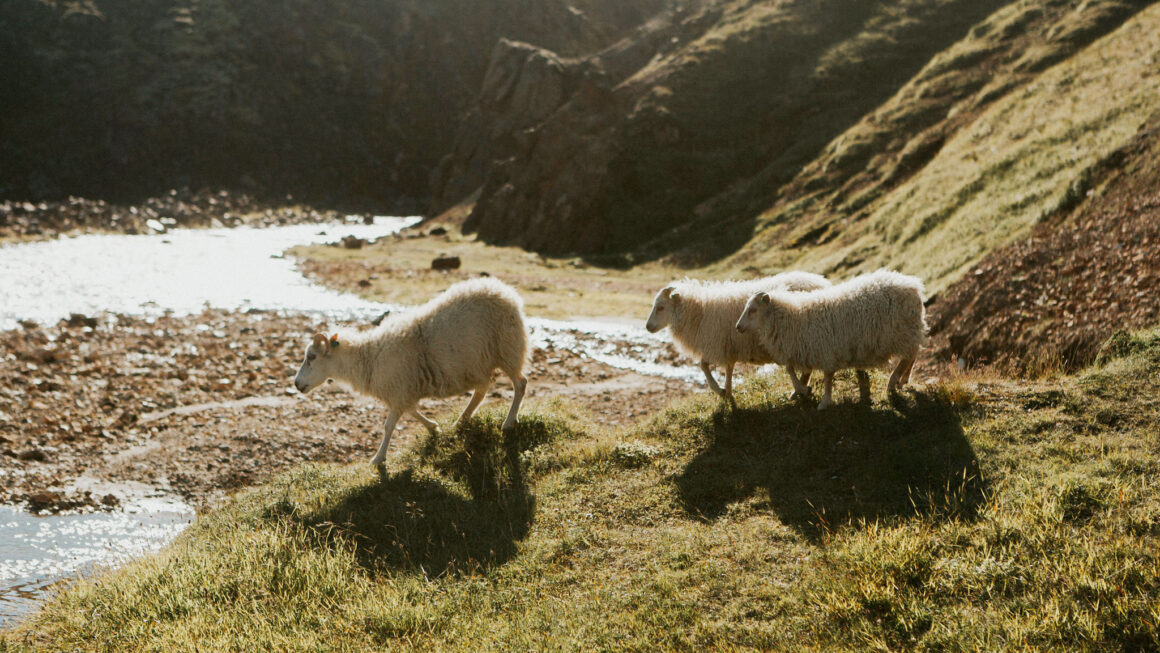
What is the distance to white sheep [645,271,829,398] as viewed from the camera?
1280cm

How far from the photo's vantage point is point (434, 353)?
483 inches

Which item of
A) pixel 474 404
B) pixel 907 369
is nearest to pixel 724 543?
pixel 907 369

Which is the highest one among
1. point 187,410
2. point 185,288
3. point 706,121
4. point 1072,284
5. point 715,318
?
point 706,121

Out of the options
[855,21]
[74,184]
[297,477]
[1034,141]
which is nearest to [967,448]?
[297,477]

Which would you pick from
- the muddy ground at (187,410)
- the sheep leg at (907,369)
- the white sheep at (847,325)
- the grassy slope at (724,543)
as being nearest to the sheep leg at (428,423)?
the muddy ground at (187,410)

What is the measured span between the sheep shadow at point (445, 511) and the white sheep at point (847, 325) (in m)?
4.15

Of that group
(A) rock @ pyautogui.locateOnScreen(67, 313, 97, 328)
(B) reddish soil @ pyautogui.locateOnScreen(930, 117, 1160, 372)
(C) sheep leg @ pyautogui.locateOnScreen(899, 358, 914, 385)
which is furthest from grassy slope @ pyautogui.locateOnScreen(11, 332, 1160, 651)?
(A) rock @ pyautogui.locateOnScreen(67, 313, 97, 328)

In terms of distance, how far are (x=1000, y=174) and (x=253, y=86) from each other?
107447 mm

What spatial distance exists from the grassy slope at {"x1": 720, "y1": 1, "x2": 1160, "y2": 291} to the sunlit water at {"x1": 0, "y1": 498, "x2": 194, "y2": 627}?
17.7 m

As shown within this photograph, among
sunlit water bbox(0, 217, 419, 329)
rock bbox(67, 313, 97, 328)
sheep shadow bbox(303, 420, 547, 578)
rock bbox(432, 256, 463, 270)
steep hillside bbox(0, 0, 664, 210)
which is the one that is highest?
steep hillside bbox(0, 0, 664, 210)

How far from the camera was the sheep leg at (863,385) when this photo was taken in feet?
36.4

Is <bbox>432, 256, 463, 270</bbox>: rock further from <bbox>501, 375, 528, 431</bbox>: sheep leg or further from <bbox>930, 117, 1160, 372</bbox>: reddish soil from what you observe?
<bbox>501, 375, 528, 431</bbox>: sheep leg

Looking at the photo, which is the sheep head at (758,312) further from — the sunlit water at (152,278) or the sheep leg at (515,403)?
the sunlit water at (152,278)

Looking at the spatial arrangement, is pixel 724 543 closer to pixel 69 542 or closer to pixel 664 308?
pixel 664 308
